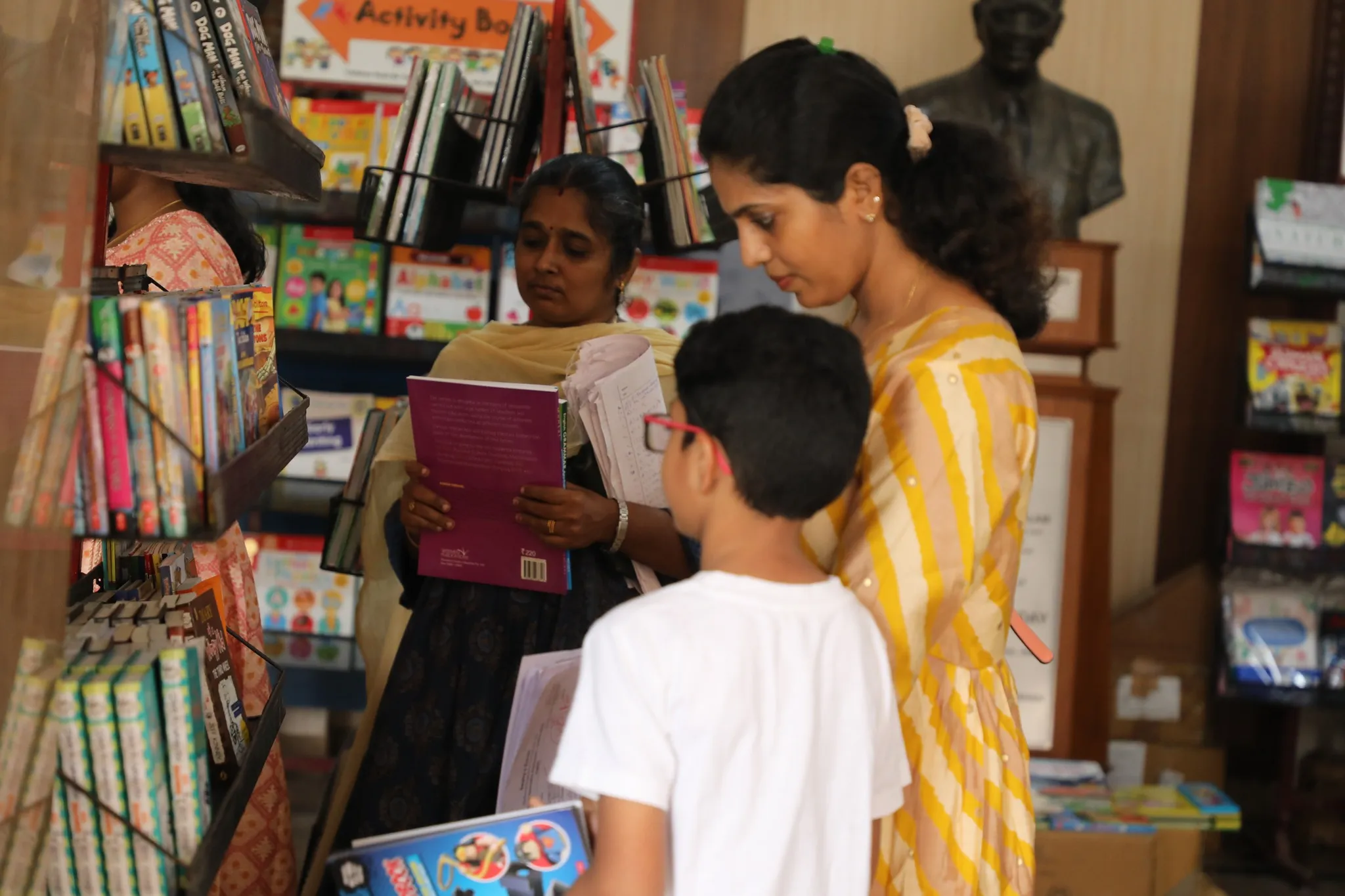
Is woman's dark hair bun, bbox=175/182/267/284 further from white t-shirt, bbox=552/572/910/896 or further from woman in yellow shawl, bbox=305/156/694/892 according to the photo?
white t-shirt, bbox=552/572/910/896

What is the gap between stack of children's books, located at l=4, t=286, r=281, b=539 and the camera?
38.3 inches

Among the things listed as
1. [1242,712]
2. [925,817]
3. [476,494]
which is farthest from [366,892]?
[1242,712]

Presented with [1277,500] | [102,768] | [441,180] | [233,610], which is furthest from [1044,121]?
[102,768]

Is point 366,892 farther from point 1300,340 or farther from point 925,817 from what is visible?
point 1300,340

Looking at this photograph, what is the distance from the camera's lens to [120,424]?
3.35 ft

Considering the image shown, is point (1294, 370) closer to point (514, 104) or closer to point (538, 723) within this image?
point (514, 104)

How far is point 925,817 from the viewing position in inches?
48.9

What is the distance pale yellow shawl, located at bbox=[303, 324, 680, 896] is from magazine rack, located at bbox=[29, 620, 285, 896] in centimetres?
58

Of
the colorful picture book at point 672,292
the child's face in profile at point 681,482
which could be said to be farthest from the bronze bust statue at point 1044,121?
the child's face in profile at point 681,482

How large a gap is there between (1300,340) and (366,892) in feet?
10.5

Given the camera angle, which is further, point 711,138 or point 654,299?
point 654,299

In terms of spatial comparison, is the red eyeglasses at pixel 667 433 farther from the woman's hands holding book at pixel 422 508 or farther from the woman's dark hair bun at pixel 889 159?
the woman's hands holding book at pixel 422 508

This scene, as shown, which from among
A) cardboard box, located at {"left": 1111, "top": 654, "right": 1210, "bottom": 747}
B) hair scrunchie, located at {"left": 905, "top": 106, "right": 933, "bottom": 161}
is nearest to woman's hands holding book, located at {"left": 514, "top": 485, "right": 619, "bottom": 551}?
hair scrunchie, located at {"left": 905, "top": 106, "right": 933, "bottom": 161}

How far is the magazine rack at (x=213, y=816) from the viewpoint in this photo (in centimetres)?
102
